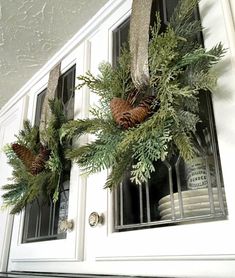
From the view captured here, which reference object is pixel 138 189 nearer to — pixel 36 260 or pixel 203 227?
pixel 203 227

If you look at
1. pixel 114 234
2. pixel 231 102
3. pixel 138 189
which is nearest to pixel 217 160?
pixel 231 102

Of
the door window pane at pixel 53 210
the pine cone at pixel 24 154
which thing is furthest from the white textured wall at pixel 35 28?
the pine cone at pixel 24 154

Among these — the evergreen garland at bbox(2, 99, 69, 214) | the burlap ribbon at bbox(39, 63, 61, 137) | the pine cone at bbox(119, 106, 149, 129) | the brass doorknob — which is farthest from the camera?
the burlap ribbon at bbox(39, 63, 61, 137)

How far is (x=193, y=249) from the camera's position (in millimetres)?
599

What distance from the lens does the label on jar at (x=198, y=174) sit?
644 mm

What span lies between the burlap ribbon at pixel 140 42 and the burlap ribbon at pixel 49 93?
1.61ft

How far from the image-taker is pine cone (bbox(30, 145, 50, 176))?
1019 millimetres

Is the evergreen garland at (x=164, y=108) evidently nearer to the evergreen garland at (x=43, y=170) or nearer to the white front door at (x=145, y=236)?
the white front door at (x=145, y=236)

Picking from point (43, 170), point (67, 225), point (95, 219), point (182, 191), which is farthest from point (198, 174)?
point (43, 170)

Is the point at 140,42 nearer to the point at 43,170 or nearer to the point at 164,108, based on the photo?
the point at 164,108

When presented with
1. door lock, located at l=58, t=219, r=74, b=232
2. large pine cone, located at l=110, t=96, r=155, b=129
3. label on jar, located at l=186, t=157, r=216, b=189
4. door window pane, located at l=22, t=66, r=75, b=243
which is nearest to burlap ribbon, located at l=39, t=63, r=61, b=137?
door window pane, located at l=22, t=66, r=75, b=243

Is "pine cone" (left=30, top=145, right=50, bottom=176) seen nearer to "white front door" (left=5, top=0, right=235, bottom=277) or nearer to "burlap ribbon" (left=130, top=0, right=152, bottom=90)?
"white front door" (left=5, top=0, right=235, bottom=277)

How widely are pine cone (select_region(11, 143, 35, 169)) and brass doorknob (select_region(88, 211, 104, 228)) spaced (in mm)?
343

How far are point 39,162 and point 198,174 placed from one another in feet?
1.88
